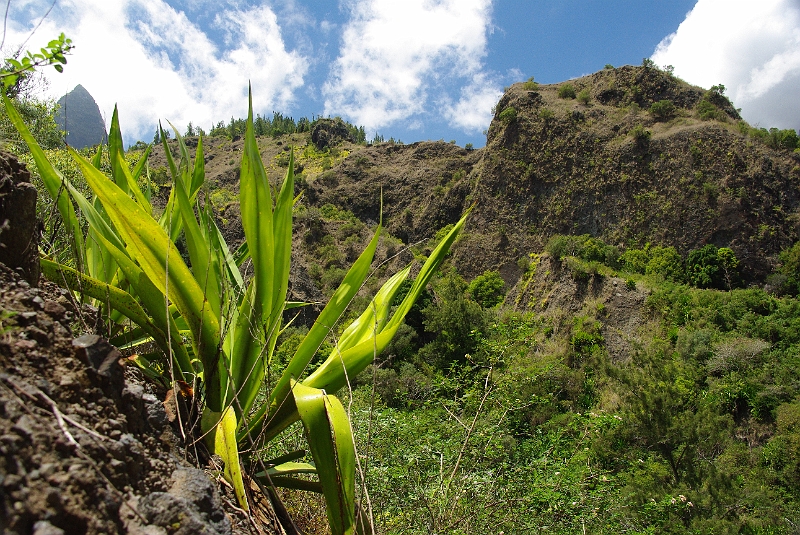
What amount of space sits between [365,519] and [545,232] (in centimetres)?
2653

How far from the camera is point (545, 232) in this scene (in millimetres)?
26188

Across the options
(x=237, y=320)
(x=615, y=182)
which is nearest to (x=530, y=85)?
(x=615, y=182)

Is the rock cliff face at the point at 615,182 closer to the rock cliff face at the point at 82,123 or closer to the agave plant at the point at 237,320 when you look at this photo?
the rock cliff face at the point at 82,123

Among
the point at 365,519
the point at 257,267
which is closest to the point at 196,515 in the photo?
the point at 365,519

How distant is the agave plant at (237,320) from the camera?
36.8 inches

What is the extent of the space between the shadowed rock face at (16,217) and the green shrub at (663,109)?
99.3ft

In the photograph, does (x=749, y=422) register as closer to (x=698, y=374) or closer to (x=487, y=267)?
(x=698, y=374)

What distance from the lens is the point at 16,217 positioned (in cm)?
85

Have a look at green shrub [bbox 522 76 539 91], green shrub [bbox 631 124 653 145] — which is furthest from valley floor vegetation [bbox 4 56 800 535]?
green shrub [bbox 522 76 539 91]

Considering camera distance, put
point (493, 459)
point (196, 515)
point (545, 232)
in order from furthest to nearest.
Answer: point (545, 232) → point (493, 459) → point (196, 515)

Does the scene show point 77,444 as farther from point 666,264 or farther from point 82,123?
point 666,264

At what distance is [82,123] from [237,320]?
2.27m

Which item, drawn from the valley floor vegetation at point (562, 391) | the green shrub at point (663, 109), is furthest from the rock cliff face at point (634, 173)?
the valley floor vegetation at point (562, 391)

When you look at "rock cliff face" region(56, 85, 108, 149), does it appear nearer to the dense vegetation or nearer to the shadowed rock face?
the shadowed rock face
